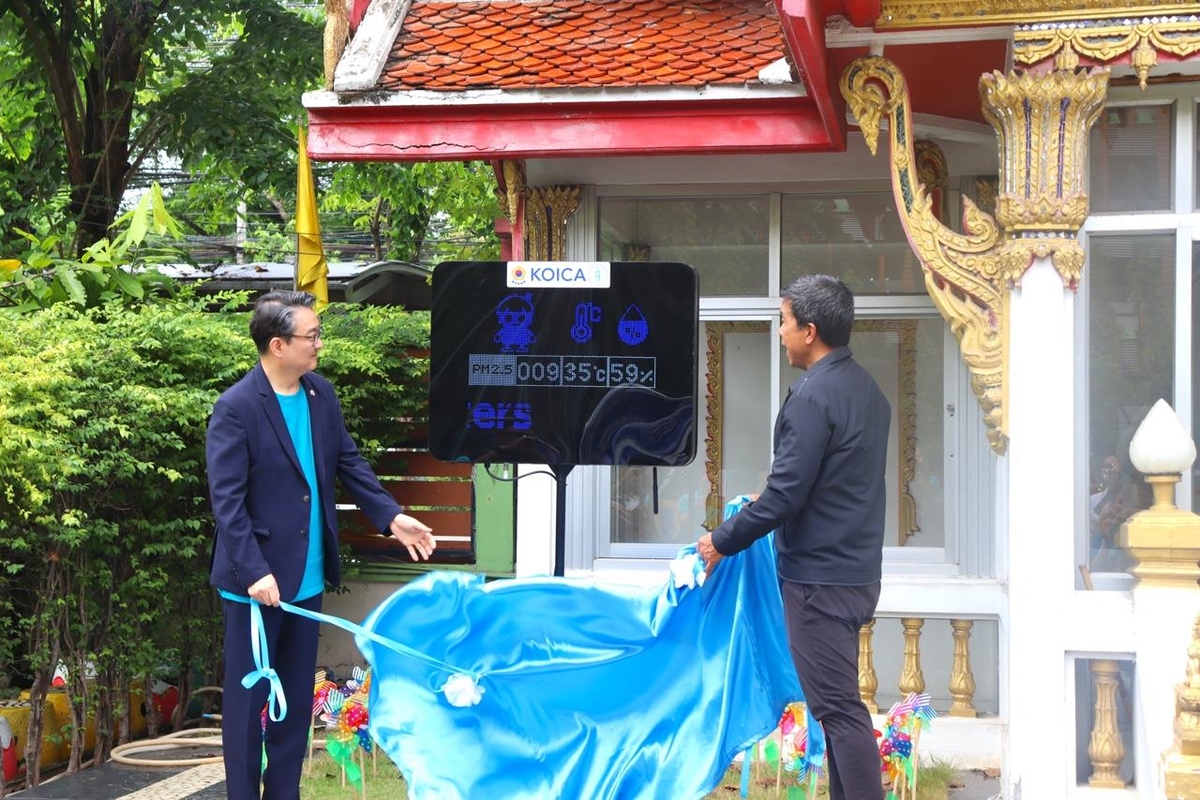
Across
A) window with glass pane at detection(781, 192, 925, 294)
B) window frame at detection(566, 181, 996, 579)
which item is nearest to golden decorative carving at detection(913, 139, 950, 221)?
window frame at detection(566, 181, 996, 579)

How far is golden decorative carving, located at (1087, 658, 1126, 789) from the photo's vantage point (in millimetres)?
5168

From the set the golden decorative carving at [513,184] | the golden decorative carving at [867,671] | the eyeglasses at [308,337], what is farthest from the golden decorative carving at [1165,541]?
the golden decorative carving at [513,184]

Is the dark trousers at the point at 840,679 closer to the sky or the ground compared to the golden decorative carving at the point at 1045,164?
closer to the ground

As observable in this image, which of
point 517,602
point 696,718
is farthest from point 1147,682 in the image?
point 517,602

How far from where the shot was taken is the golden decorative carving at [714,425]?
7262 mm

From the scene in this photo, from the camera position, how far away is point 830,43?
545cm

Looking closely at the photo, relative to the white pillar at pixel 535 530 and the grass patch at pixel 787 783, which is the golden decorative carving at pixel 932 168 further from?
the grass patch at pixel 787 783

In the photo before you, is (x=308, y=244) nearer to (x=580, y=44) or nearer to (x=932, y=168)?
(x=580, y=44)

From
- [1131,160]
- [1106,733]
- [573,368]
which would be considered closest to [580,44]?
[573,368]

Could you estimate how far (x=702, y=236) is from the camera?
23.8 feet

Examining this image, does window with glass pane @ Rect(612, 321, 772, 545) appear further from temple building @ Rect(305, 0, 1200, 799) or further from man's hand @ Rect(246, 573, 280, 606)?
man's hand @ Rect(246, 573, 280, 606)

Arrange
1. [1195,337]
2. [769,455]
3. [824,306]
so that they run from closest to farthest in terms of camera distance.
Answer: [824,306], [1195,337], [769,455]

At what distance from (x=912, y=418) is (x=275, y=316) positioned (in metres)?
3.79

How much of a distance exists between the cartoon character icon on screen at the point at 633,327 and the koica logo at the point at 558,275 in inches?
6.1
